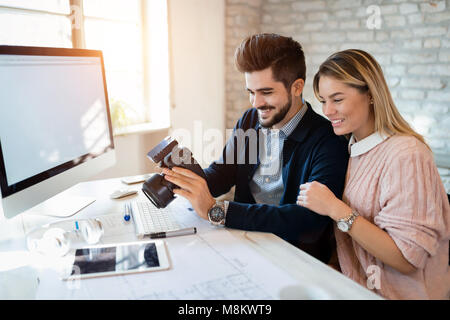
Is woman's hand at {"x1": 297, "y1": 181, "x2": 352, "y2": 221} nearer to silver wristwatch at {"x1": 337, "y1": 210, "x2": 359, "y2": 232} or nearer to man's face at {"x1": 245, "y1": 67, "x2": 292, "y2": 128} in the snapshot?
silver wristwatch at {"x1": 337, "y1": 210, "x2": 359, "y2": 232}

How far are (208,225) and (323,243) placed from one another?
45cm

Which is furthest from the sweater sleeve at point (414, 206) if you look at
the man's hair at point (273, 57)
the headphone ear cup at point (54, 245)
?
the headphone ear cup at point (54, 245)

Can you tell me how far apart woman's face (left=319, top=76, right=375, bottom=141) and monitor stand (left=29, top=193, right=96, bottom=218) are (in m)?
0.93

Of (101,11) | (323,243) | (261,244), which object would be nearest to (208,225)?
(261,244)

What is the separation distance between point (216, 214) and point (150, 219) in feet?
0.71

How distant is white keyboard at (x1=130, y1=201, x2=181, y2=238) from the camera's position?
1.13 metres

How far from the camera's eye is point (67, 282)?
0.85 meters

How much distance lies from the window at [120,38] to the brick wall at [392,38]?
0.70 metres

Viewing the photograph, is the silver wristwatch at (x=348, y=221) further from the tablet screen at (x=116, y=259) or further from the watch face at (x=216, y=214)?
the tablet screen at (x=116, y=259)

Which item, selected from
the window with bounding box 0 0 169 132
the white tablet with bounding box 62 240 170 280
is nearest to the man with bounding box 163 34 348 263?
the white tablet with bounding box 62 240 170 280

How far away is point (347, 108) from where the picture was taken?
1200 millimetres

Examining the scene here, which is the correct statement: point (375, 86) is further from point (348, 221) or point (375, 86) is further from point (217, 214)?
point (217, 214)

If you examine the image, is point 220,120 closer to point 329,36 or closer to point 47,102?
point 329,36

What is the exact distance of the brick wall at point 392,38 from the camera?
8.79 ft
